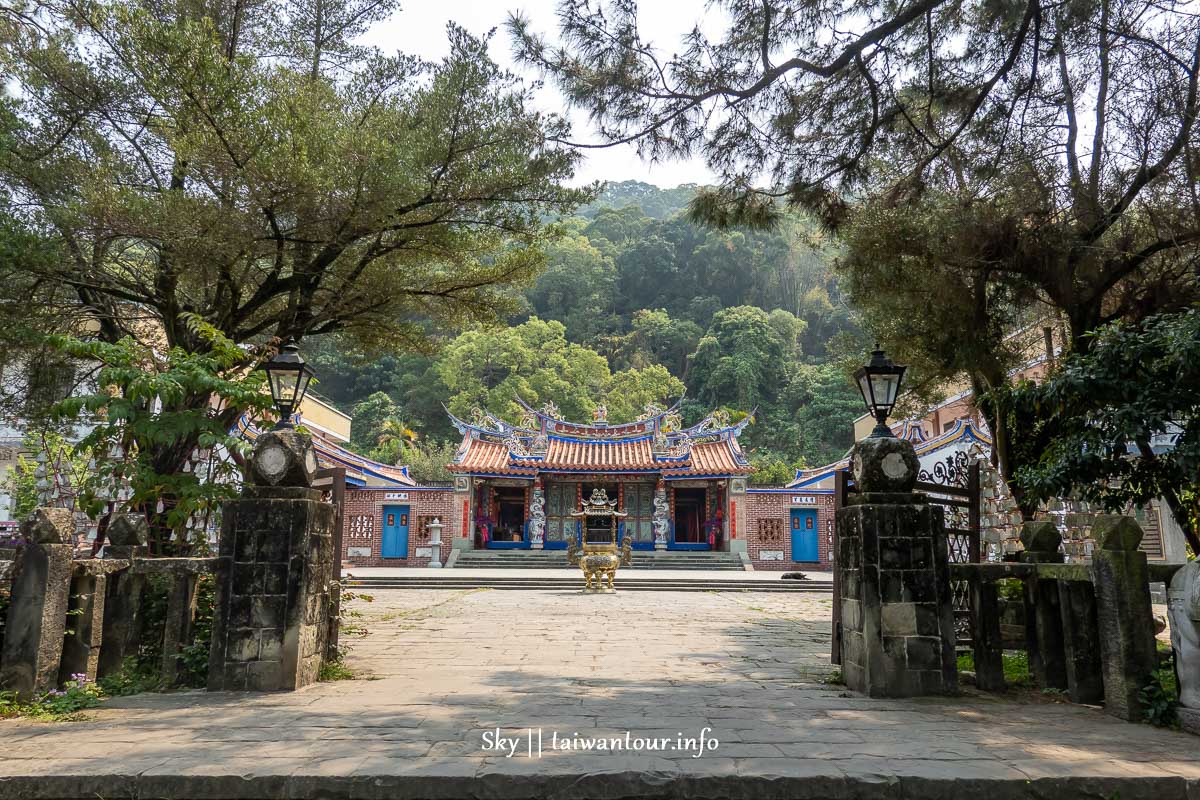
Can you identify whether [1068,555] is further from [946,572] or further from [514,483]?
[514,483]

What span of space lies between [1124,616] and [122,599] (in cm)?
648

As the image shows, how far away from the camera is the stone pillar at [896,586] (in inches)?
188

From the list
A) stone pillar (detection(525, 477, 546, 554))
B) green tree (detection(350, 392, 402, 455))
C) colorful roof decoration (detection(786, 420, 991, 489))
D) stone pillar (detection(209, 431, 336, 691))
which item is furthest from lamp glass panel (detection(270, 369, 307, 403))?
green tree (detection(350, 392, 402, 455))

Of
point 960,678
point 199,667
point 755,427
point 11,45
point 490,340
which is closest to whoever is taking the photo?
point 199,667

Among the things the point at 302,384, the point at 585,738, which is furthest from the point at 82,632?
the point at 585,738

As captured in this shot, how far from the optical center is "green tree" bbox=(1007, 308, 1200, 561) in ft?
15.0

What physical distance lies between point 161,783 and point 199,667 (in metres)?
2.08

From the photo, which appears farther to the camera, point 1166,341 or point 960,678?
point 960,678

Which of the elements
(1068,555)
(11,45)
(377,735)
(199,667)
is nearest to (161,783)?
(377,735)

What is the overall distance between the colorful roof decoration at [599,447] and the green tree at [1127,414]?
1837 centimetres

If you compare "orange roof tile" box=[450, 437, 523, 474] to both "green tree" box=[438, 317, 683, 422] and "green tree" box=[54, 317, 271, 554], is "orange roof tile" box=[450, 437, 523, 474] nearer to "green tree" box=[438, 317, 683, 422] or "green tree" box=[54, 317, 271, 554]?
"green tree" box=[438, 317, 683, 422]

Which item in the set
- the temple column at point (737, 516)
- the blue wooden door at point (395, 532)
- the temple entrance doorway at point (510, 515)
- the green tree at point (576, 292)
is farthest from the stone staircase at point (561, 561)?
the green tree at point (576, 292)

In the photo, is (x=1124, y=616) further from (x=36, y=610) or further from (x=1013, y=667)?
(x=36, y=610)

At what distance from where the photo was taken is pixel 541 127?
6328 mm
